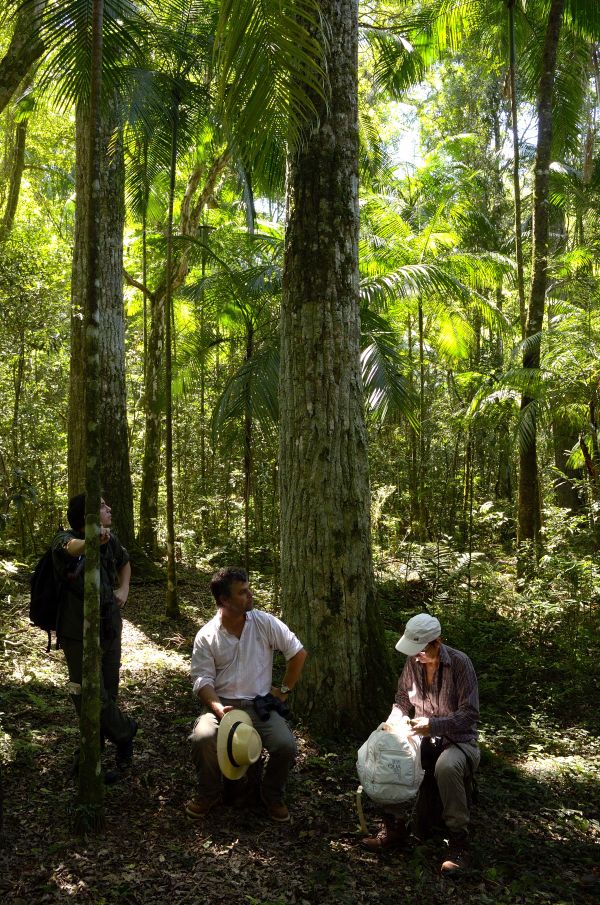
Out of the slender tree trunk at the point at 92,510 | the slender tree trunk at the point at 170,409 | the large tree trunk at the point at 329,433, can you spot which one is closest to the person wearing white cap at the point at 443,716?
the large tree trunk at the point at 329,433

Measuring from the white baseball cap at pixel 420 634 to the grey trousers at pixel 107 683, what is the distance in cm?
174

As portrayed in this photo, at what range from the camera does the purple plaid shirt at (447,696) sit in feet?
12.4

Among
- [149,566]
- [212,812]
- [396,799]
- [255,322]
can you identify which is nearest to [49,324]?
[255,322]

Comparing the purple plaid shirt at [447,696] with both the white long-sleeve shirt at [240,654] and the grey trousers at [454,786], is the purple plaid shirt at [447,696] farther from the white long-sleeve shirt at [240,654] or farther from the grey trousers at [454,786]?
the white long-sleeve shirt at [240,654]

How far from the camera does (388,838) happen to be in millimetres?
3654

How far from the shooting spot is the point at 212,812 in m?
3.89

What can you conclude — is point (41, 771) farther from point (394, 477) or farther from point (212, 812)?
point (394, 477)

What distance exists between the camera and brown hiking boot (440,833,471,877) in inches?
135

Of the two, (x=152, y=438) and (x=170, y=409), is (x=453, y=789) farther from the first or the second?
(x=152, y=438)

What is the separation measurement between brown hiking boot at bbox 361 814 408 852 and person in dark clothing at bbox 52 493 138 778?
1.56m

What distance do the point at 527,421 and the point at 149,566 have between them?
18.3ft

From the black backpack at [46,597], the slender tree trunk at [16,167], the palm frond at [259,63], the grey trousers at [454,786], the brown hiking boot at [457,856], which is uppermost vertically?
the slender tree trunk at [16,167]

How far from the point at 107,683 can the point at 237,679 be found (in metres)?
0.88

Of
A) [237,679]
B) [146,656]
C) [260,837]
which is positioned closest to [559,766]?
[260,837]
